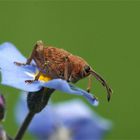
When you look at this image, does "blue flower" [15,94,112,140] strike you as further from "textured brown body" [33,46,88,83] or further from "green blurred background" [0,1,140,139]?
"green blurred background" [0,1,140,139]

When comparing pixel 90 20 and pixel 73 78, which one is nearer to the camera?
pixel 73 78

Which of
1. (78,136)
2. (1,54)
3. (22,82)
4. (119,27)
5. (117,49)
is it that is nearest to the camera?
(22,82)

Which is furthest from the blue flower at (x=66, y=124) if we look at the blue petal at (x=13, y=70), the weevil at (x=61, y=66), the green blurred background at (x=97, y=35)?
the green blurred background at (x=97, y=35)

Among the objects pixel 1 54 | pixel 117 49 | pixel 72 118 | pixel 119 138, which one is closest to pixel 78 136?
pixel 72 118

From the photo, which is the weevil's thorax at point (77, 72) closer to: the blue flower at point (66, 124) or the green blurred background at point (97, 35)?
the blue flower at point (66, 124)

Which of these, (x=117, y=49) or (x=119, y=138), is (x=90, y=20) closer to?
(x=117, y=49)

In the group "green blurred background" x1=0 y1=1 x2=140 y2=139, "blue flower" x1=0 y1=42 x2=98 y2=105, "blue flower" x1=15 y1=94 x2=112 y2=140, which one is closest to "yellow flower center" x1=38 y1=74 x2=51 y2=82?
"blue flower" x1=0 y1=42 x2=98 y2=105

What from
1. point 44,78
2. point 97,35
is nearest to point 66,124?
point 44,78
